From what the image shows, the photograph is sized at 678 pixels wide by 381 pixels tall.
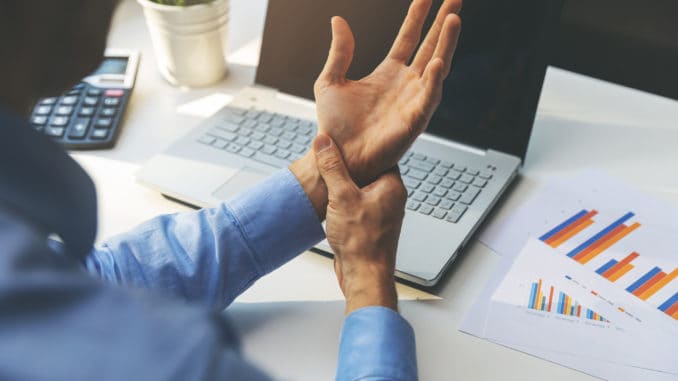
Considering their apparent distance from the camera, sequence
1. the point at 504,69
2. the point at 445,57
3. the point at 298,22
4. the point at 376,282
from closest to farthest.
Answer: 1. the point at 376,282
2. the point at 445,57
3. the point at 504,69
4. the point at 298,22

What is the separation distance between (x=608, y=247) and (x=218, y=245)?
49 centimetres

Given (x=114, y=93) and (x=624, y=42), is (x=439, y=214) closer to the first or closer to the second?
(x=624, y=42)

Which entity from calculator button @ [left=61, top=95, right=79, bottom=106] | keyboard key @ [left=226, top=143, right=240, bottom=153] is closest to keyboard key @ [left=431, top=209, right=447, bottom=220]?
keyboard key @ [left=226, top=143, right=240, bottom=153]

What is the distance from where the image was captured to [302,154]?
1009 mm

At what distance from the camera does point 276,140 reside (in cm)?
104

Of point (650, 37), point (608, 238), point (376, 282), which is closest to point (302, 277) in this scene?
point (376, 282)

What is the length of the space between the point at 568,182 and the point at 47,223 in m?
0.76

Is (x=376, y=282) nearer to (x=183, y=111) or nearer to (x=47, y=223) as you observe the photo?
(x=47, y=223)

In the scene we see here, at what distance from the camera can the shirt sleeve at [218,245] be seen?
79cm

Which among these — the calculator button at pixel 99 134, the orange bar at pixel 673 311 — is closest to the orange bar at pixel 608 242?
the orange bar at pixel 673 311

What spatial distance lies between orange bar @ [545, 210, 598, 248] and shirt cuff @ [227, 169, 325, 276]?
0.30 m

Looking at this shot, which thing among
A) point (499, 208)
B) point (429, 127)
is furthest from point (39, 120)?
point (499, 208)

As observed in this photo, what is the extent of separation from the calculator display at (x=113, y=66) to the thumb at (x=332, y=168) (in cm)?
50

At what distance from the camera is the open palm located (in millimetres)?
847
